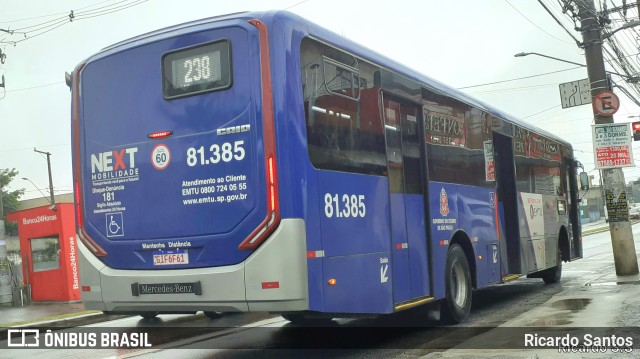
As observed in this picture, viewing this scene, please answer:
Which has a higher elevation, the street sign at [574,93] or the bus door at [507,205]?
the street sign at [574,93]

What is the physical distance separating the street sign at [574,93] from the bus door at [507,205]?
405cm

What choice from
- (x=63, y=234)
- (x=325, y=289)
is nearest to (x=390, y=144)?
(x=325, y=289)

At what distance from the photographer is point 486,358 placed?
260 inches

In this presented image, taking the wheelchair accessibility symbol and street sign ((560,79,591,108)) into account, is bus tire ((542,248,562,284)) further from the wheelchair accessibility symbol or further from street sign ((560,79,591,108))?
the wheelchair accessibility symbol

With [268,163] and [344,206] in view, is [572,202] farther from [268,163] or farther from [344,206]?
[268,163]

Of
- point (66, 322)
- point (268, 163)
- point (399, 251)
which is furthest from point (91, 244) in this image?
point (66, 322)

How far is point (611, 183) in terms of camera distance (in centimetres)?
1431

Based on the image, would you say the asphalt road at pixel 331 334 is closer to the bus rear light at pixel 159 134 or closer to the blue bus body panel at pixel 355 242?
the blue bus body panel at pixel 355 242

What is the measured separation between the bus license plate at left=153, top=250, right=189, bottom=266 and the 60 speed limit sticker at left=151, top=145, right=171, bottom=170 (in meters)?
0.85

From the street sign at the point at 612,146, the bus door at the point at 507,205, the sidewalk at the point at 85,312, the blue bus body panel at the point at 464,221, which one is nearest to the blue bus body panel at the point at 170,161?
the blue bus body panel at the point at 464,221

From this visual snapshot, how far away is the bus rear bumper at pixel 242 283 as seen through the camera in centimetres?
581

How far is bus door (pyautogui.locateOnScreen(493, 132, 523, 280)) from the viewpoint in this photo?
37.2 feet

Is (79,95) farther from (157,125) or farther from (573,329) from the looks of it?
(573,329)

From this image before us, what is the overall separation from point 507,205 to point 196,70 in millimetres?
7296
